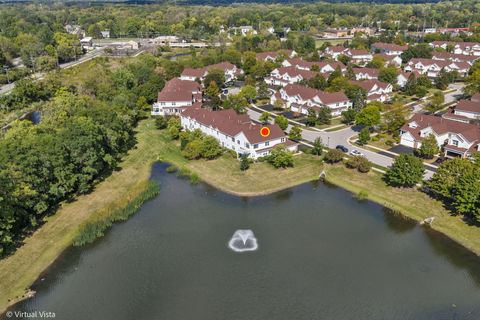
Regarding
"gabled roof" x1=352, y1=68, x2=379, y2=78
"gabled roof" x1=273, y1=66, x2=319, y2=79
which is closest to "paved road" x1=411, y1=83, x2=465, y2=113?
"gabled roof" x1=352, y1=68, x2=379, y2=78

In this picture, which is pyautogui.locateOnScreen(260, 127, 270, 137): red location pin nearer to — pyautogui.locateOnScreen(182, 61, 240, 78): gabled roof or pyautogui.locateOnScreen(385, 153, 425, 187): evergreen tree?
pyautogui.locateOnScreen(385, 153, 425, 187): evergreen tree

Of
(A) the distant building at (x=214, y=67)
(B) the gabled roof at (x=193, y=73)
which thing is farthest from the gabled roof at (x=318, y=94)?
(B) the gabled roof at (x=193, y=73)

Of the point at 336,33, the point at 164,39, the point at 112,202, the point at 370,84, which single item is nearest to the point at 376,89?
the point at 370,84

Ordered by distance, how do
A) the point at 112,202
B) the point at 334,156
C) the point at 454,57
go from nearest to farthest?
the point at 112,202
the point at 334,156
the point at 454,57

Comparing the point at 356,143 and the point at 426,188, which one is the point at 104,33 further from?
the point at 426,188

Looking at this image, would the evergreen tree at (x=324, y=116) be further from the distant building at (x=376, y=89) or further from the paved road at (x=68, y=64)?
the paved road at (x=68, y=64)

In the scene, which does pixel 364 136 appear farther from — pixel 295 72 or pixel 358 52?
pixel 358 52
